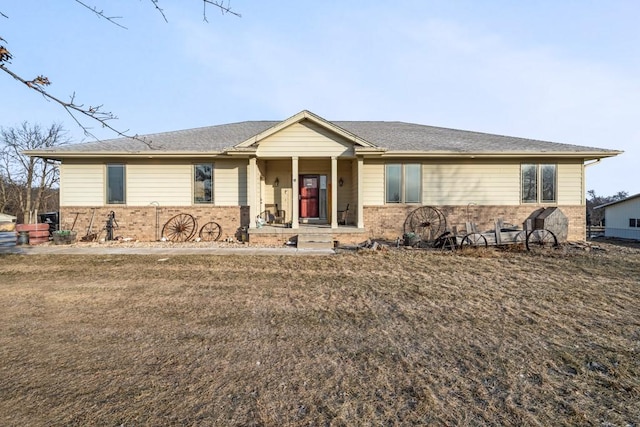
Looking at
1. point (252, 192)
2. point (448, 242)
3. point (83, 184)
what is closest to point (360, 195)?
point (448, 242)

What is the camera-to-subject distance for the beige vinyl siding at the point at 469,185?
476 inches

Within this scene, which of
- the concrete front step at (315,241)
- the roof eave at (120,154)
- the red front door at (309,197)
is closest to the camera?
the concrete front step at (315,241)

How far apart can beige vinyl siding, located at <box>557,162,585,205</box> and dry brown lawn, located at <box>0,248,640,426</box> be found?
6361 millimetres

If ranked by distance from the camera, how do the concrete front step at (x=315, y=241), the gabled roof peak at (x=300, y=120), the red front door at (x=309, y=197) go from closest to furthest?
the concrete front step at (x=315, y=241)
the gabled roof peak at (x=300, y=120)
the red front door at (x=309, y=197)

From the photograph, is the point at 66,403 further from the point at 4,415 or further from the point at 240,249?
the point at 240,249

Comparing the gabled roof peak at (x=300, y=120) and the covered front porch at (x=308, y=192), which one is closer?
the gabled roof peak at (x=300, y=120)

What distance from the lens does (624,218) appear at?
61.2ft

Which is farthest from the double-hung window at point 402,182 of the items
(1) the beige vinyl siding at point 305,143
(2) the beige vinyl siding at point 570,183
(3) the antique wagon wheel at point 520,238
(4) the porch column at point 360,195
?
(2) the beige vinyl siding at point 570,183

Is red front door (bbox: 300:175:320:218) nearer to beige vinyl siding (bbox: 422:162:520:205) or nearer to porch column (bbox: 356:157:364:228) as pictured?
porch column (bbox: 356:157:364:228)

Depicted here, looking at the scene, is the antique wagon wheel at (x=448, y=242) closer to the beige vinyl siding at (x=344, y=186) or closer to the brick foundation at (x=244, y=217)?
the brick foundation at (x=244, y=217)

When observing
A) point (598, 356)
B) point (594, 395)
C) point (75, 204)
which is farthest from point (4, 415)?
point (75, 204)

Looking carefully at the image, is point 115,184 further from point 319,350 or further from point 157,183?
point 319,350

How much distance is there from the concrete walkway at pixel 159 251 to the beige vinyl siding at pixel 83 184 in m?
1.89

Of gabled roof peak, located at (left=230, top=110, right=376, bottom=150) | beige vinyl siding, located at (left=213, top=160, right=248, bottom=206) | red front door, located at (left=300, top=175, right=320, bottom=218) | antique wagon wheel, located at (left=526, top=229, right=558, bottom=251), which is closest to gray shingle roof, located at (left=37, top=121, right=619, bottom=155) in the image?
beige vinyl siding, located at (left=213, top=160, right=248, bottom=206)
